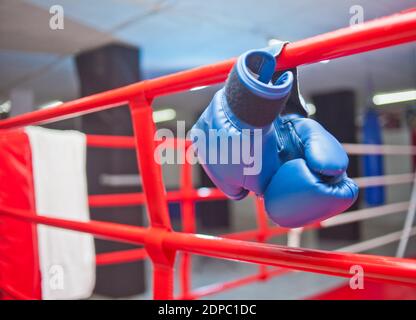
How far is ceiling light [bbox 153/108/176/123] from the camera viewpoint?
1001 centimetres

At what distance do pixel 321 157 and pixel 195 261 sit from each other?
3.62 m

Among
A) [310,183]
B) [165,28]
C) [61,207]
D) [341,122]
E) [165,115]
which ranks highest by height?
[165,115]

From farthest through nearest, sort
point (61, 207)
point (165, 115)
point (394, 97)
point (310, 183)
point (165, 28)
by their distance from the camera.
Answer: point (165, 115), point (394, 97), point (165, 28), point (61, 207), point (310, 183)

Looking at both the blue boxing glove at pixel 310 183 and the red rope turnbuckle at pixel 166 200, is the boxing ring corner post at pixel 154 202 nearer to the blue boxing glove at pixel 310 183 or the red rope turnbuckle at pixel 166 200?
the red rope turnbuckle at pixel 166 200

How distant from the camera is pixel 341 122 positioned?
6879 mm

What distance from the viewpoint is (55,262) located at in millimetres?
1619

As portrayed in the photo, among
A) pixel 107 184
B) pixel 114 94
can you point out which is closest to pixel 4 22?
pixel 107 184

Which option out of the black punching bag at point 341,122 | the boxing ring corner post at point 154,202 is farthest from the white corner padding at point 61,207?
the black punching bag at point 341,122

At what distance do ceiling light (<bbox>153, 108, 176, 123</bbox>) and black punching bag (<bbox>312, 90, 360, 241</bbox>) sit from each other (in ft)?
13.1


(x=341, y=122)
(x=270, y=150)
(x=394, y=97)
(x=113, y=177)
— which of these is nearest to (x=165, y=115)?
(x=341, y=122)

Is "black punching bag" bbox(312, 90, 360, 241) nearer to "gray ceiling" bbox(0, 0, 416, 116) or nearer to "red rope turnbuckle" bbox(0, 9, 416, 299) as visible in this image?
"gray ceiling" bbox(0, 0, 416, 116)

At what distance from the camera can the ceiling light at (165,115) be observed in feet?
32.8

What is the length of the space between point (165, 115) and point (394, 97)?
5723mm

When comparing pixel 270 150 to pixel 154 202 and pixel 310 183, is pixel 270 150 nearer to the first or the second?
pixel 310 183
